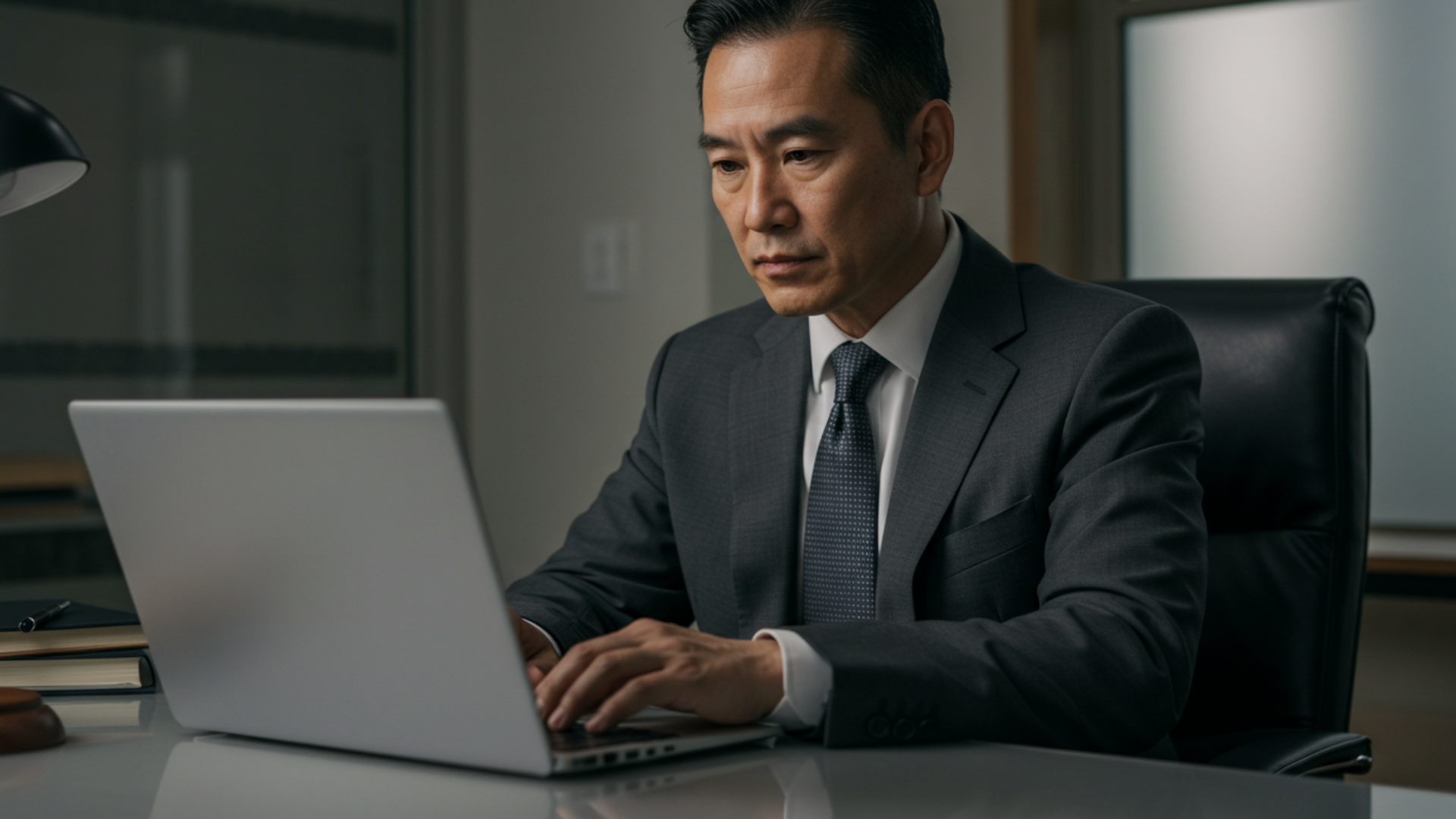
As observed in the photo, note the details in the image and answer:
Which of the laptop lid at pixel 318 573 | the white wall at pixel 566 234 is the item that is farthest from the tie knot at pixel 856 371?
the white wall at pixel 566 234

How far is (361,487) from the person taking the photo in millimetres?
747

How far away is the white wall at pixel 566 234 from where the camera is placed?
2.70 meters

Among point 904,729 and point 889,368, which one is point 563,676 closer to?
point 904,729

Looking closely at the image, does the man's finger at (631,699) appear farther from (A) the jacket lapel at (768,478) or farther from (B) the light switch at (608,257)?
(B) the light switch at (608,257)

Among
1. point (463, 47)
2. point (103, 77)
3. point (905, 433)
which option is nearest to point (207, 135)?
point (103, 77)

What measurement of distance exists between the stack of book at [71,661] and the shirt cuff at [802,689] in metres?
0.52

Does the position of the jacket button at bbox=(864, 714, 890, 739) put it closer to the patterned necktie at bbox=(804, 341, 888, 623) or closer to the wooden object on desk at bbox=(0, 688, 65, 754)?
the patterned necktie at bbox=(804, 341, 888, 623)

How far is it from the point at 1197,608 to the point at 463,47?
2.37 metres

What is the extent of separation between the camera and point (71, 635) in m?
1.08

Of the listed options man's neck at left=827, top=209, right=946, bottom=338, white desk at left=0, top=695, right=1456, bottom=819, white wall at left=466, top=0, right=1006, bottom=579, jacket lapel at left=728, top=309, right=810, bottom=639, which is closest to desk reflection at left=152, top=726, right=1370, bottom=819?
white desk at left=0, top=695, right=1456, bottom=819

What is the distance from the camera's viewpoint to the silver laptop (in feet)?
2.39

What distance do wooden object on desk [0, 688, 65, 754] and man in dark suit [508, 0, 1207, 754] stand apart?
0.35 metres

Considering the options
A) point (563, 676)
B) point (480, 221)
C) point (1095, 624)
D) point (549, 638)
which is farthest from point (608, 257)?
point (563, 676)

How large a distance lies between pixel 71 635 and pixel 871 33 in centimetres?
84
